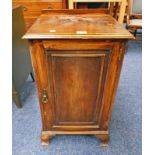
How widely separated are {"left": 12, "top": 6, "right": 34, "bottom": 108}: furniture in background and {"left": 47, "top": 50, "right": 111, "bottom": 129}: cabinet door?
0.57 m

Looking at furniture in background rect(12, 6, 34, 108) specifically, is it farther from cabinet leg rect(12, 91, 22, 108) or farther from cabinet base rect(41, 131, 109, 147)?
cabinet base rect(41, 131, 109, 147)

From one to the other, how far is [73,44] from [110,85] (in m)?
0.35

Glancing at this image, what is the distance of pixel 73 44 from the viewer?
3.12ft

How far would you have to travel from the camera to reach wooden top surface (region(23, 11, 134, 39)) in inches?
36.2

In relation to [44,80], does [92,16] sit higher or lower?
higher

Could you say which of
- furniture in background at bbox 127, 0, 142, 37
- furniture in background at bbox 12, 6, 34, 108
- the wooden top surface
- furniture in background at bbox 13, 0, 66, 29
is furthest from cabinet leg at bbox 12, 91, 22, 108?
furniture in background at bbox 127, 0, 142, 37

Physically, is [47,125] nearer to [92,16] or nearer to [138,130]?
[138,130]

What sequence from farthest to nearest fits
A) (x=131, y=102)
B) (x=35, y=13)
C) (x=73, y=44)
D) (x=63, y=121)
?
(x=35, y=13) < (x=131, y=102) < (x=63, y=121) < (x=73, y=44)

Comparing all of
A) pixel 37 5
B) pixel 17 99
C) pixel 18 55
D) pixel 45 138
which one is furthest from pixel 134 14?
pixel 45 138

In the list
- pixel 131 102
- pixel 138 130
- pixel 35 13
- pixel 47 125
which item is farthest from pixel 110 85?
pixel 35 13

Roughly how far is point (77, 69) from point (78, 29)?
0.23 meters

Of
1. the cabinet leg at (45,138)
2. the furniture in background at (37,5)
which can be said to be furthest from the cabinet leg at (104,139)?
the furniture in background at (37,5)
